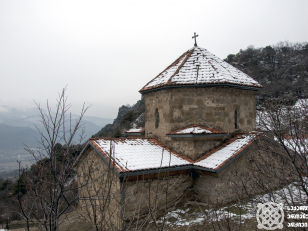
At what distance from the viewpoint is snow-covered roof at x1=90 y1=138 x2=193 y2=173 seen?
5.92 metres

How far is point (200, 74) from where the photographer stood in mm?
7910

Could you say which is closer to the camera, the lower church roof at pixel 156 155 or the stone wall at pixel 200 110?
the lower church roof at pixel 156 155

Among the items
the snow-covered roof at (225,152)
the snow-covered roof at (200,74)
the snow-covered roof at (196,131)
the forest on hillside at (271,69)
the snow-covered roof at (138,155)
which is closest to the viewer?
the snow-covered roof at (138,155)

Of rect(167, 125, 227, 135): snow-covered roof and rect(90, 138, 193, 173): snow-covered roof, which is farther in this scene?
rect(167, 125, 227, 135): snow-covered roof

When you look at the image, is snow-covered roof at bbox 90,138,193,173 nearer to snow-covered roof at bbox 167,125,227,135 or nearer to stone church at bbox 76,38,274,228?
stone church at bbox 76,38,274,228

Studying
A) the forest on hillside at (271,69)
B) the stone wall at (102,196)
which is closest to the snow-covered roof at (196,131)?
the stone wall at (102,196)

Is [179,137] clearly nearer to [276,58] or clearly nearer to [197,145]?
[197,145]

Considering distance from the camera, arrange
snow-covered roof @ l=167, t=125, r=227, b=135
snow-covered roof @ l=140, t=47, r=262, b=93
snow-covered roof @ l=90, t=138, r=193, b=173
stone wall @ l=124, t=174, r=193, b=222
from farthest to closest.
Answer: snow-covered roof @ l=140, t=47, r=262, b=93, snow-covered roof @ l=167, t=125, r=227, b=135, snow-covered roof @ l=90, t=138, r=193, b=173, stone wall @ l=124, t=174, r=193, b=222

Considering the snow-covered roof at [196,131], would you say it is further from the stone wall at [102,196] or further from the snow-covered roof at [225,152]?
the stone wall at [102,196]

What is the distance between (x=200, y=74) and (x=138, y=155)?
390 cm

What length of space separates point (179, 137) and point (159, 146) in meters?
0.88

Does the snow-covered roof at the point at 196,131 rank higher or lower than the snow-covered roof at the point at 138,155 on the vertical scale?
higher

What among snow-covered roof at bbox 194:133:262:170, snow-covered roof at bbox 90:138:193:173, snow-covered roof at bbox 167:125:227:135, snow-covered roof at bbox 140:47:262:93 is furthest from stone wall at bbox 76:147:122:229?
snow-covered roof at bbox 140:47:262:93

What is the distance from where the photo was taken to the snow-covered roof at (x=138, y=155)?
233 inches
